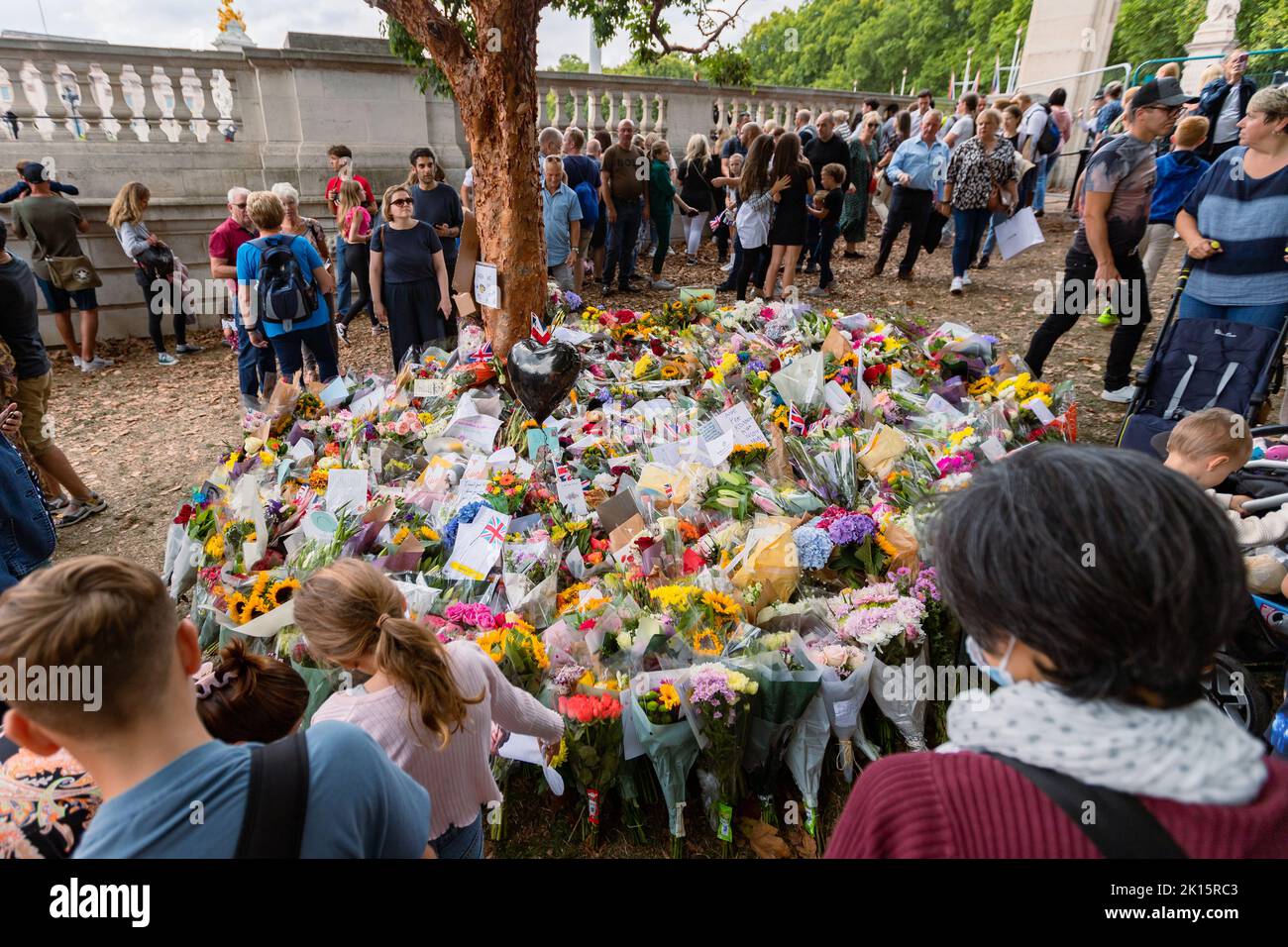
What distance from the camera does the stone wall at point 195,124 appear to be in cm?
717

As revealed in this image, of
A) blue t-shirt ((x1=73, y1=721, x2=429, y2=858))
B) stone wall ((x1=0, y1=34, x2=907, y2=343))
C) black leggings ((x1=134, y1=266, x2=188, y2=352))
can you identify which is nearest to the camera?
blue t-shirt ((x1=73, y1=721, x2=429, y2=858))

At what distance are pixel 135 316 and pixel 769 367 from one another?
278 inches

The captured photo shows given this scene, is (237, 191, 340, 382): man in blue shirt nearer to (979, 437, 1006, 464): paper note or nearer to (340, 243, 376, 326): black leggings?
(340, 243, 376, 326): black leggings

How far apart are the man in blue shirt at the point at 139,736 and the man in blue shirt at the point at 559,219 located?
588cm

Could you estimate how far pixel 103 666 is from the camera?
89 cm

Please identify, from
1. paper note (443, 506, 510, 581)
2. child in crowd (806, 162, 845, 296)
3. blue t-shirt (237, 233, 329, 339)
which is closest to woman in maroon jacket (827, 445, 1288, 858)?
paper note (443, 506, 510, 581)

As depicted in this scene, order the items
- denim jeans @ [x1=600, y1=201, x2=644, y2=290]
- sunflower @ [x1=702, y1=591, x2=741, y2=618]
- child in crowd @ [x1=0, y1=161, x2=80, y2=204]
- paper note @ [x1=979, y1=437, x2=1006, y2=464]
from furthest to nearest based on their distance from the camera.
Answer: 1. denim jeans @ [x1=600, y1=201, x2=644, y2=290]
2. child in crowd @ [x1=0, y1=161, x2=80, y2=204]
3. paper note @ [x1=979, y1=437, x2=1006, y2=464]
4. sunflower @ [x1=702, y1=591, x2=741, y2=618]

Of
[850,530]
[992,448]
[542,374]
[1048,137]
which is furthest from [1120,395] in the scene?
[1048,137]

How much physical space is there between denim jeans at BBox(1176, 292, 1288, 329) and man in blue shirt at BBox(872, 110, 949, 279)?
16.2 feet

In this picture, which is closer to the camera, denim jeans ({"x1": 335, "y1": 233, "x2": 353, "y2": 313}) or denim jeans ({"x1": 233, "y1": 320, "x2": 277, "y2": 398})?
denim jeans ({"x1": 233, "y1": 320, "x2": 277, "y2": 398})

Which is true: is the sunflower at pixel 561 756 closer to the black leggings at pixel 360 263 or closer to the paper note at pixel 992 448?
the paper note at pixel 992 448

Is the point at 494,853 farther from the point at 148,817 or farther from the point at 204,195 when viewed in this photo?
the point at 204,195

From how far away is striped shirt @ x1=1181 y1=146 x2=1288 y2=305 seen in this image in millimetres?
3195

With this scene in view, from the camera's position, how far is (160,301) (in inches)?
273
